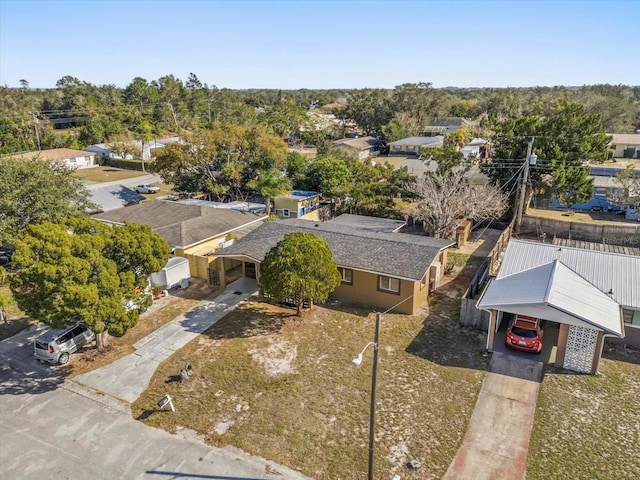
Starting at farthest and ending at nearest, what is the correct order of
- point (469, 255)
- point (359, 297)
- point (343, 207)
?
1. point (343, 207)
2. point (469, 255)
3. point (359, 297)

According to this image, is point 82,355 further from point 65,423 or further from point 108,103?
point 108,103

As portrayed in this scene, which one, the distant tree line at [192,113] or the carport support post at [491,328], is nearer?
the carport support post at [491,328]


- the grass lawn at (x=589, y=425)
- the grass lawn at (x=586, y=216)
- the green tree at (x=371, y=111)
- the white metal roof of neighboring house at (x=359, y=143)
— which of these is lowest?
the grass lawn at (x=589, y=425)

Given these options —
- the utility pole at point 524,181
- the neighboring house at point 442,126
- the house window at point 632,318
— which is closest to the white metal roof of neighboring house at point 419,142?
the neighboring house at point 442,126

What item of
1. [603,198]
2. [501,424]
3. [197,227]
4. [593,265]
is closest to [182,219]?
Answer: [197,227]

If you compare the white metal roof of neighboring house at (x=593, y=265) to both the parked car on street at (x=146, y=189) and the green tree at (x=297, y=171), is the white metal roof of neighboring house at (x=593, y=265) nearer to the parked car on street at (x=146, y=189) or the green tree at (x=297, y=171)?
the green tree at (x=297, y=171)

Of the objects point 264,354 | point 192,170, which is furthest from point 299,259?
point 192,170

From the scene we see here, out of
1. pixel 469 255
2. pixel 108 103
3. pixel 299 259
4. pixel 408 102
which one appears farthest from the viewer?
pixel 108 103
